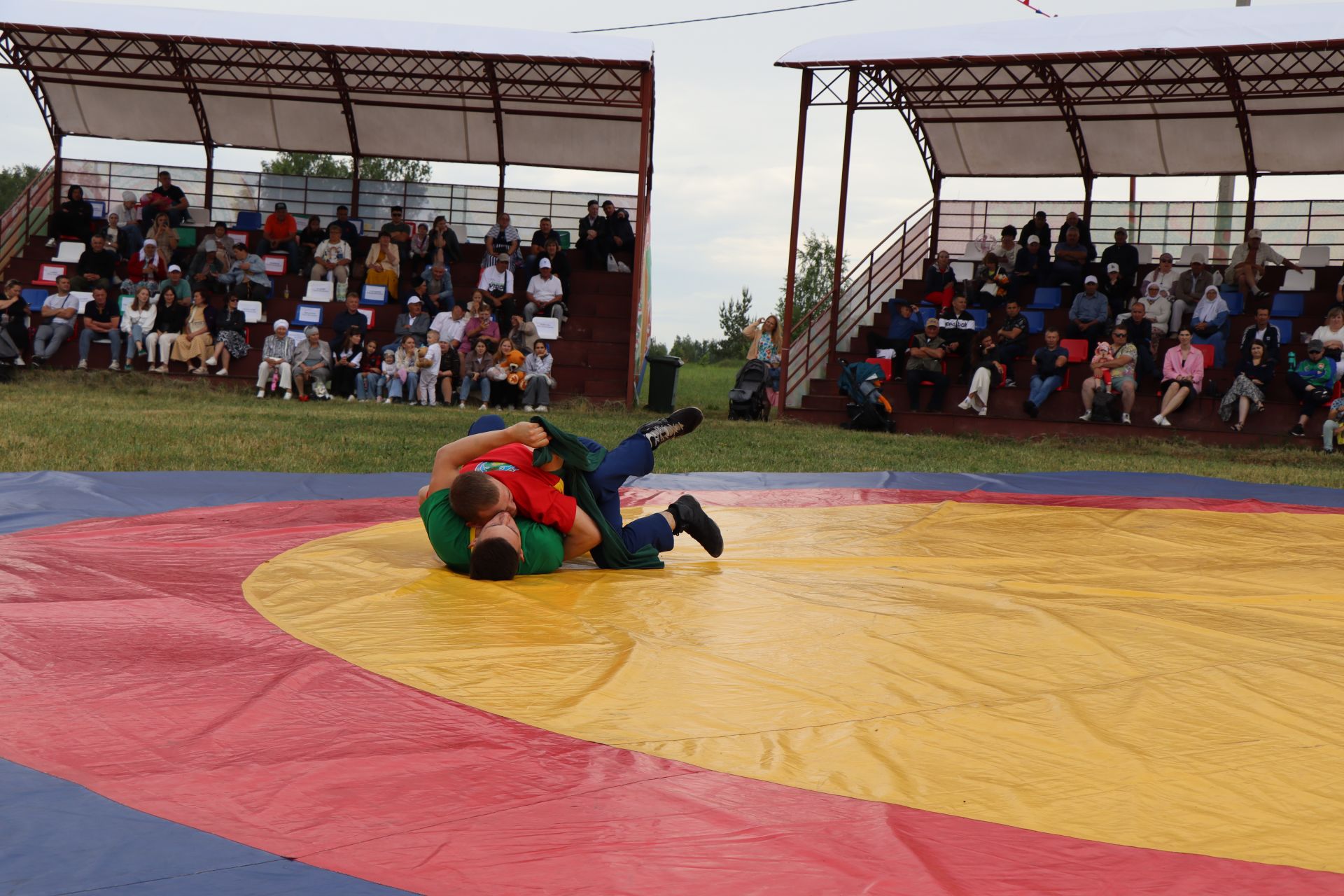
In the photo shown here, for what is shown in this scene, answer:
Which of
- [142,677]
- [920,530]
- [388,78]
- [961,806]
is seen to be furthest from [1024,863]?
[388,78]

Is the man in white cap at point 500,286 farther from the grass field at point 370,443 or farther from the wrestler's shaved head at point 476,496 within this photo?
the wrestler's shaved head at point 476,496

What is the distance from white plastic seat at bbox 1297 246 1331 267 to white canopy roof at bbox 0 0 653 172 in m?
8.97

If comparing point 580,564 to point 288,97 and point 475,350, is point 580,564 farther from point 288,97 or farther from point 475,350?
point 288,97

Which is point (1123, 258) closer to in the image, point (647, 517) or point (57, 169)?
point (647, 517)

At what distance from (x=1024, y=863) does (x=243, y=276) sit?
15880 millimetres

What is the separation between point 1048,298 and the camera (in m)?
15.4

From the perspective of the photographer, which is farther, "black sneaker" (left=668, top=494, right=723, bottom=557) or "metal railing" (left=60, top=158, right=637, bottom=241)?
"metal railing" (left=60, top=158, right=637, bottom=241)

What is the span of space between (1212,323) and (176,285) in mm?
13051

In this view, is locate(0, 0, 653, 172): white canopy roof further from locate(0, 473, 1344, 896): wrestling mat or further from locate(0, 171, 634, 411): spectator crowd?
locate(0, 473, 1344, 896): wrestling mat

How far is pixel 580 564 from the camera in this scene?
4688 mm

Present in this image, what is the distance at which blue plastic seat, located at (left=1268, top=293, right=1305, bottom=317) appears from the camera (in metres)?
14.3

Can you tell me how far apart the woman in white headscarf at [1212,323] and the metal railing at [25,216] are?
16477 mm

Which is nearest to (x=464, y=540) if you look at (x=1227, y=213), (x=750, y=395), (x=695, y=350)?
(x=750, y=395)

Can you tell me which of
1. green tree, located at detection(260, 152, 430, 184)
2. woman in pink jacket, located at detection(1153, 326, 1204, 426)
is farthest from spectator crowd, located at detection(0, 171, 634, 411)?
green tree, located at detection(260, 152, 430, 184)
